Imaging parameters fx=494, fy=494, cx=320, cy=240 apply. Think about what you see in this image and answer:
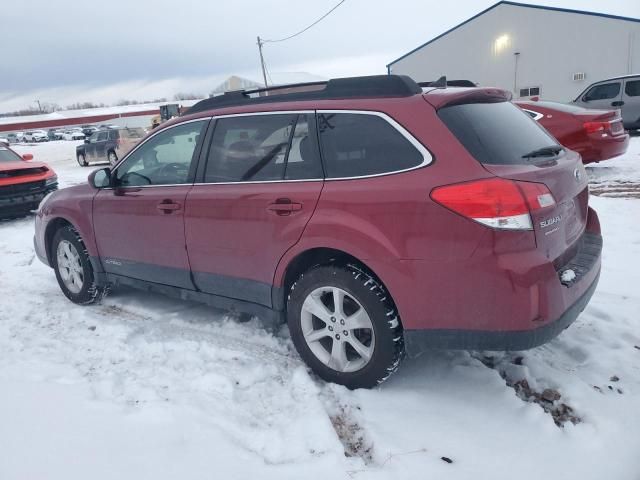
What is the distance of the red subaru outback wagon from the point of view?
7.80 feet

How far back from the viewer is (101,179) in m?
4.26

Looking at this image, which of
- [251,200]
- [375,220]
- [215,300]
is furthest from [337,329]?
[215,300]

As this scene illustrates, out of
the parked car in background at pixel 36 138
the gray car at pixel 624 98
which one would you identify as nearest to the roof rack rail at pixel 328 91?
the gray car at pixel 624 98

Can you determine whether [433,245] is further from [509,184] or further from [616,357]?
[616,357]

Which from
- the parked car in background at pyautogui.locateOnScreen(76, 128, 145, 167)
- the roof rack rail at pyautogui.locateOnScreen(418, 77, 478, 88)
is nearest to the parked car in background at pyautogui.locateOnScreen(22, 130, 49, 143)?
the parked car in background at pyautogui.locateOnScreen(76, 128, 145, 167)

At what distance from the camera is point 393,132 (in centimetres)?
268

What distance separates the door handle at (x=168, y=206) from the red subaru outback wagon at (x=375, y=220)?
0.04ft

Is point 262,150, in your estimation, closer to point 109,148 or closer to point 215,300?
point 215,300

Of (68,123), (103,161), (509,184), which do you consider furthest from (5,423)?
(68,123)

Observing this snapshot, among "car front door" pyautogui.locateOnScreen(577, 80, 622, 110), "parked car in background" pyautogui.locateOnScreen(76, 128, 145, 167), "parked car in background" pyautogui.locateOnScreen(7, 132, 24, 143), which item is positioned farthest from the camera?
"parked car in background" pyautogui.locateOnScreen(7, 132, 24, 143)

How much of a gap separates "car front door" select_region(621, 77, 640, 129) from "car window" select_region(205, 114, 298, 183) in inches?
537

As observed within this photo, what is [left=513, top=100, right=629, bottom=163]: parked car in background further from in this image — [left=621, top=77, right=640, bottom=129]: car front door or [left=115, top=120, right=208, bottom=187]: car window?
[left=115, top=120, right=208, bottom=187]: car window

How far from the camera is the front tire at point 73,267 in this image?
15.0 feet


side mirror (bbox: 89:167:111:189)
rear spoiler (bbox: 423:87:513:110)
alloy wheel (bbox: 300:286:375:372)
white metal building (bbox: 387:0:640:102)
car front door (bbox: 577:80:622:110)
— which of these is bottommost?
alloy wheel (bbox: 300:286:375:372)
